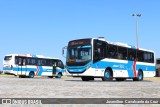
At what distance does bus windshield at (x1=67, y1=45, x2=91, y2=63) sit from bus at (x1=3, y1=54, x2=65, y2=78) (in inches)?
511

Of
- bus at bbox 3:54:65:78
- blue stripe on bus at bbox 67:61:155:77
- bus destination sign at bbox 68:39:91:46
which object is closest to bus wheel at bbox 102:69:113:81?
blue stripe on bus at bbox 67:61:155:77

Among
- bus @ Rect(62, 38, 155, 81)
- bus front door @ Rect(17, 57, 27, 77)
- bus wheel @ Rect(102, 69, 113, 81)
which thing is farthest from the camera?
bus front door @ Rect(17, 57, 27, 77)

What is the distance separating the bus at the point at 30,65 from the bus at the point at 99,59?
12.5m

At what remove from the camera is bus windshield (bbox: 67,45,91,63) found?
78.7 feet

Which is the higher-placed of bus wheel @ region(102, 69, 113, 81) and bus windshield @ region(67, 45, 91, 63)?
bus windshield @ region(67, 45, 91, 63)

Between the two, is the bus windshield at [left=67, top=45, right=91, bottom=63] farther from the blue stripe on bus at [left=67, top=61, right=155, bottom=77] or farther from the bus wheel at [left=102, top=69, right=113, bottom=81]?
the bus wheel at [left=102, top=69, right=113, bottom=81]

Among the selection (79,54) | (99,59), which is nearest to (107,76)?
(99,59)

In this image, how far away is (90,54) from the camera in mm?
23859

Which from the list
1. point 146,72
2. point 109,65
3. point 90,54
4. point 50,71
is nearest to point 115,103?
point 90,54

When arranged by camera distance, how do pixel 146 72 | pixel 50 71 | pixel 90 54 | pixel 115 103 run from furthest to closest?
Result: pixel 50 71 < pixel 146 72 < pixel 90 54 < pixel 115 103

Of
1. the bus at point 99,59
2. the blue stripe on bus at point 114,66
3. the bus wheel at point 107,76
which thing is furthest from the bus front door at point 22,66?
the bus wheel at point 107,76

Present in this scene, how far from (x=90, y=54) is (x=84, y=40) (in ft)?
4.00

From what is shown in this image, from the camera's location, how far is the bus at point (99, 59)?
2398 centimetres

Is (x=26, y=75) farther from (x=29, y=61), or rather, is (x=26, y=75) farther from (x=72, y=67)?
(x=72, y=67)
